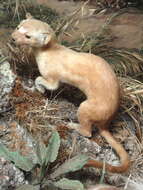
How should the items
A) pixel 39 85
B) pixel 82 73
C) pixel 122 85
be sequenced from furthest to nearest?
1. pixel 122 85
2. pixel 39 85
3. pixel 82 73

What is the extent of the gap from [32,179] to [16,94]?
0.50 metres

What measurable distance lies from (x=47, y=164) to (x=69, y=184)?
165 mm

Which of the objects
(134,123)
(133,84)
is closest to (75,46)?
(133,84)

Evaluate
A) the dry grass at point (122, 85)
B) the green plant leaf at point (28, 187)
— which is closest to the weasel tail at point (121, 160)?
the dry grass at point (122, 85)

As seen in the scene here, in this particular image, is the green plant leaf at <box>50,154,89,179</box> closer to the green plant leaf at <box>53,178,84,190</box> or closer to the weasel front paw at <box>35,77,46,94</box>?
the green plant leaf at <box>53,178,84,190</box>

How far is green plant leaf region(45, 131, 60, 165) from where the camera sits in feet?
6.98

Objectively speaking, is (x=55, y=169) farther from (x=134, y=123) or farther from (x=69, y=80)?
(x=134, y=123)

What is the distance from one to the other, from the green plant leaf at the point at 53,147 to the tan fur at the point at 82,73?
0.20 meters

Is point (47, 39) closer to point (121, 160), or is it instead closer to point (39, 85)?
point (39, 85)

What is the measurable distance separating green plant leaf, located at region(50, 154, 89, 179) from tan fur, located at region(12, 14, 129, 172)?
0.13 metres

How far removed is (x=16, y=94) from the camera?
241 centimetres

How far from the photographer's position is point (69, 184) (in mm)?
2037

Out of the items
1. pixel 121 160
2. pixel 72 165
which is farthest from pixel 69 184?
pixel 121 160

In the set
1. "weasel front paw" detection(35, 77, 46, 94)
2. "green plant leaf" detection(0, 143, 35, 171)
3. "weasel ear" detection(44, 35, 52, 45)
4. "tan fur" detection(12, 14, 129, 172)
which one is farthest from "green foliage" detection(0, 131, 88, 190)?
"weasel ear" detection(44, 35, 52, 45)
